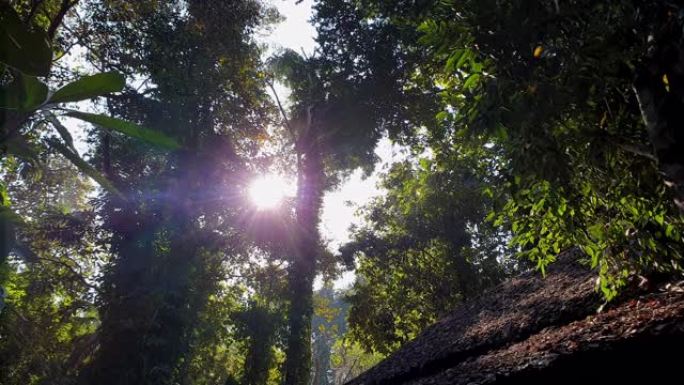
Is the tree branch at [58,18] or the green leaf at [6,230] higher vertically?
the tree branch at [58,18]

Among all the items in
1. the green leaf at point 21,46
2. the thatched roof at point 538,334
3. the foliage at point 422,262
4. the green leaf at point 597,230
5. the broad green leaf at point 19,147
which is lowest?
the thatched roof at point 538,334

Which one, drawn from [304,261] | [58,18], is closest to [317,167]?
[304,261]

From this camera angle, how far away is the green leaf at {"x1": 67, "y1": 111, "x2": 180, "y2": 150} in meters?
1.50

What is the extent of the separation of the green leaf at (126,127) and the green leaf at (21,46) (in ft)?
0.63

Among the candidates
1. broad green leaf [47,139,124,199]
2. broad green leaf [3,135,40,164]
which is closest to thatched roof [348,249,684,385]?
broad green leaf [47,139,124,199]

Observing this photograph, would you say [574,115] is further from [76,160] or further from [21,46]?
[21,46]

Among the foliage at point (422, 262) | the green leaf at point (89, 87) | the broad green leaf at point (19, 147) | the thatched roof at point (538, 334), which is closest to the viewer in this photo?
the green leaf at point (89, 87)

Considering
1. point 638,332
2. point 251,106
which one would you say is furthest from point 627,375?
point 251,106

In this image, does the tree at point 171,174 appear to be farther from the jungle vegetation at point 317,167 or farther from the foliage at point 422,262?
the foliage at point 422,262

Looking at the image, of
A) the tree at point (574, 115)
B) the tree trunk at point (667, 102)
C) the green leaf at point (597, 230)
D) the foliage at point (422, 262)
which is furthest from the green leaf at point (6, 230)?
the foliage at point (422, 262)

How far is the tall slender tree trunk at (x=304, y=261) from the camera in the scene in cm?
1558

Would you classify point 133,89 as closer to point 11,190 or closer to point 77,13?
point 77,13

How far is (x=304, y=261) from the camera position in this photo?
675 inches

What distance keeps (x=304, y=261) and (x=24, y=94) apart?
16.0 metres
